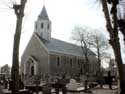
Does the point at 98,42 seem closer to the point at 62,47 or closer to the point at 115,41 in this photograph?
the point at 62,47

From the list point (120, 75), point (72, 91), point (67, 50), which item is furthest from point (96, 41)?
point (120, 75)

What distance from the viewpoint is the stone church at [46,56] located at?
4993 centimetres

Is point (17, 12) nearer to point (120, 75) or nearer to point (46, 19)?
point (120, 75)

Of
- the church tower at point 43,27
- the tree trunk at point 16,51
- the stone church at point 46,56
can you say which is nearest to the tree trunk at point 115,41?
the tree trunk at point 16,51

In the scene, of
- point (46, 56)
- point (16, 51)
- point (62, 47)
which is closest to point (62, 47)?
point (62, 47)

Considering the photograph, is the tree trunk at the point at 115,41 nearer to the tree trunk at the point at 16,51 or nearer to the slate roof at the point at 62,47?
the tree trunk at the point at 16,51

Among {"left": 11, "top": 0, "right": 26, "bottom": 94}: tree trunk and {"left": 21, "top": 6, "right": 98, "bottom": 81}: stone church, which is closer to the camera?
{"left": 11, "top": 0, "right": 26, "bottom": 94}: tree trunk


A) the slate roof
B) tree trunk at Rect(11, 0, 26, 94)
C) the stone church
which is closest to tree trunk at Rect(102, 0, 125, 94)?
tree trunk at Rect(11, 0, 26, 94)

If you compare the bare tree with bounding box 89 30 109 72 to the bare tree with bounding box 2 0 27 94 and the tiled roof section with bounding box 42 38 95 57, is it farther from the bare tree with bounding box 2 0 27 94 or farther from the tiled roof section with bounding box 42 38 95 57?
the bare tree with bounding box 2 0 27 94

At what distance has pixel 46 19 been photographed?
57531 mm

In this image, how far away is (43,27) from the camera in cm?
5703

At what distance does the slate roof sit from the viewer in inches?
2061

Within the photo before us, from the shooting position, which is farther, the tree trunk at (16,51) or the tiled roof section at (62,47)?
the tiled roof section at (62,47)

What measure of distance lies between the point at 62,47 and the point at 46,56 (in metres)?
8.88
